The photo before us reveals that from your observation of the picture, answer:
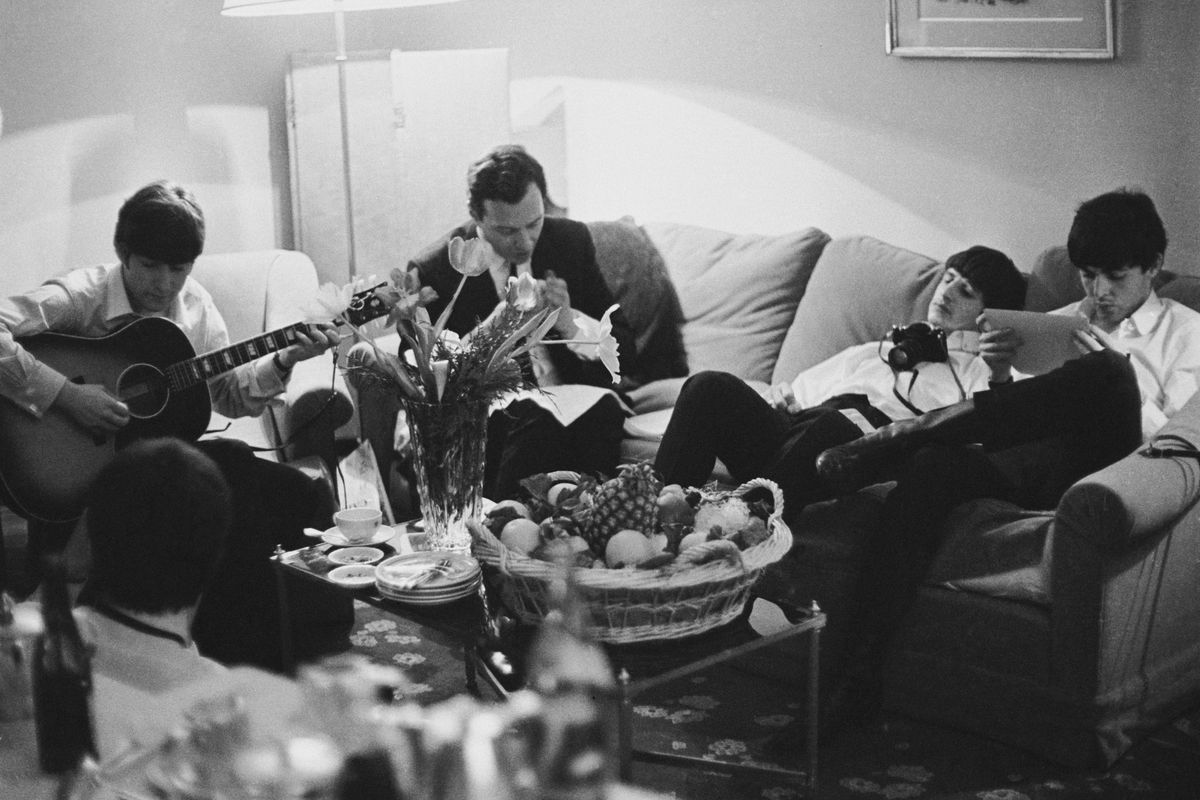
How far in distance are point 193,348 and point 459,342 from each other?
85cm

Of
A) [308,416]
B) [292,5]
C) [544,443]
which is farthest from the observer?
[292,5]

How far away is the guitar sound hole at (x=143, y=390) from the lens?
9.14 ft

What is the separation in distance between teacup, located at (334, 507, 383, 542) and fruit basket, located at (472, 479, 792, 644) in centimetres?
51

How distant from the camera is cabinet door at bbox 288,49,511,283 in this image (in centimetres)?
392

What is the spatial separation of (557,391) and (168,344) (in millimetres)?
875

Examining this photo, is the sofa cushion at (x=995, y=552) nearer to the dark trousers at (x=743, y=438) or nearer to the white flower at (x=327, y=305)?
the dark trousers at (x=743, y=438)

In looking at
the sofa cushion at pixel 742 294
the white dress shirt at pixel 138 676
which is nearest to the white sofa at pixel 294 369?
the sofa cushion at pixel 742 294

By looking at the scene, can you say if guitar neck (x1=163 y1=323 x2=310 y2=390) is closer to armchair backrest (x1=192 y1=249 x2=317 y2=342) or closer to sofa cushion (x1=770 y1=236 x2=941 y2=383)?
armchair backrest (x1=192 y1=249 x2=317 y2=342)

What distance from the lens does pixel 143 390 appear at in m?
2.79

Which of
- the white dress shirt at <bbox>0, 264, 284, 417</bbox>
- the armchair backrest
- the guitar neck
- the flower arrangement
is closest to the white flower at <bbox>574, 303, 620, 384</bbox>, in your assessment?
the flower arrangement

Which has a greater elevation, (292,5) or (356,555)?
(292,5)

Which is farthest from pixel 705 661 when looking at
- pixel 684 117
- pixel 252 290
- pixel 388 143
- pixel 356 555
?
pixel 388 143

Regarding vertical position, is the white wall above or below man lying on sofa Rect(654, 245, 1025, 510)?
above

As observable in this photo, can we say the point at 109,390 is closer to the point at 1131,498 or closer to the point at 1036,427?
the point at 1036,427
